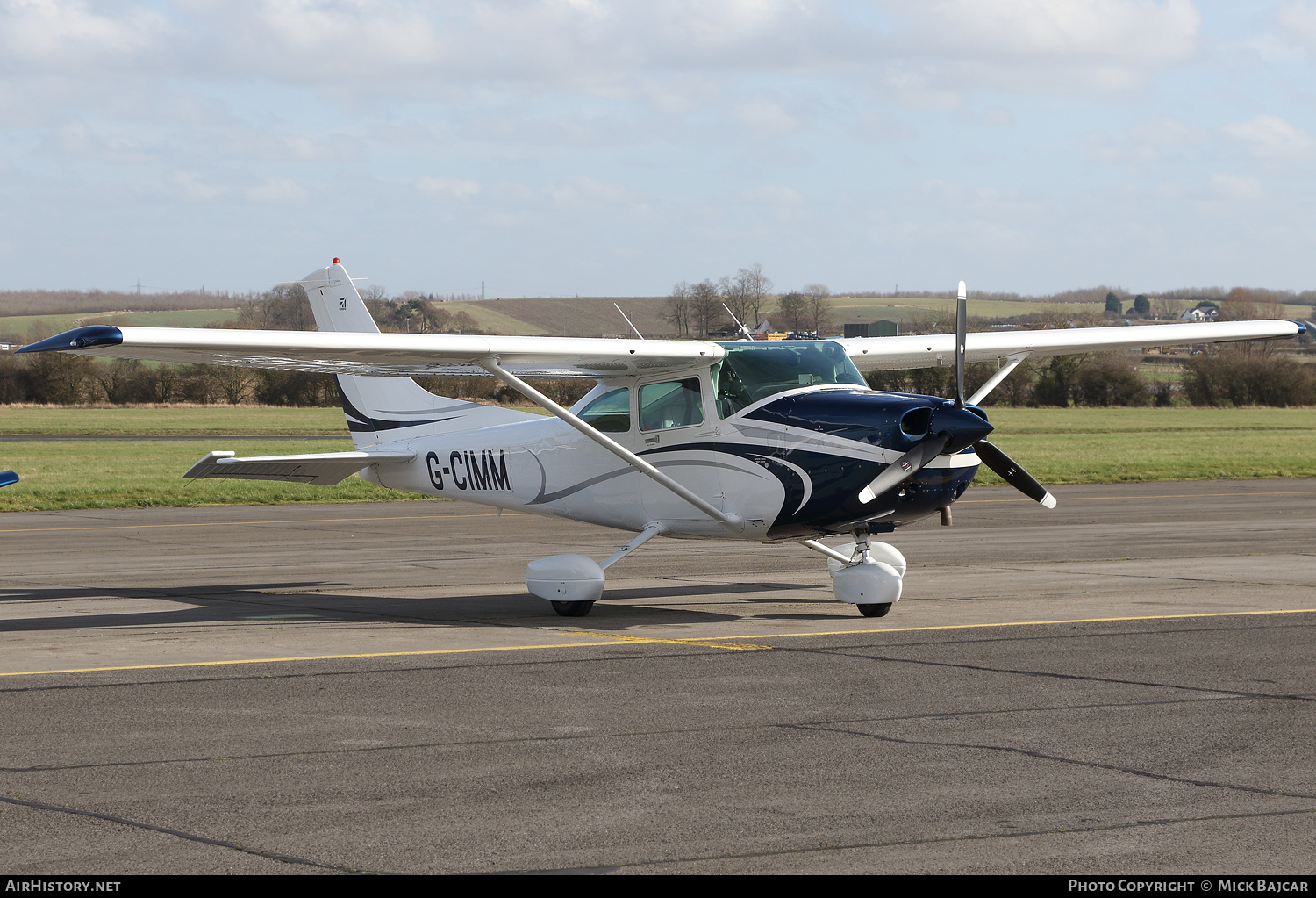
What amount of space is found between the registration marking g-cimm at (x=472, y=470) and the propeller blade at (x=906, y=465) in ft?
14.7

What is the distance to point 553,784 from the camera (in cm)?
653

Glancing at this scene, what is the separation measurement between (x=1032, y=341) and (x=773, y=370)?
436cm

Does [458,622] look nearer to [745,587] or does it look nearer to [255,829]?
[745,587]

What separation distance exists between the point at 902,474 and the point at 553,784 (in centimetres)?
567

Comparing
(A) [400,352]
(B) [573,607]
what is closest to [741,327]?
(B) [573,607]

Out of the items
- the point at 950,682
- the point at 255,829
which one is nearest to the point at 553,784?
the point at 255,829

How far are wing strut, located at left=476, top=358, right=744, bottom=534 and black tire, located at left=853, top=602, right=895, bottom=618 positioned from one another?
1.38 meters

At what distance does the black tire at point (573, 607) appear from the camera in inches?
498

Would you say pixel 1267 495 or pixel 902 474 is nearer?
pixel 902 474

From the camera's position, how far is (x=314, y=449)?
4194 cm

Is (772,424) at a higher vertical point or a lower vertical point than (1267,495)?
higher

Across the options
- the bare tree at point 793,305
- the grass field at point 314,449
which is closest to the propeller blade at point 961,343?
the grass field at point 314,449

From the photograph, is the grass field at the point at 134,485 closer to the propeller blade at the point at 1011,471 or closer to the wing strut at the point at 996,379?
the wing strut at the point at 996,379

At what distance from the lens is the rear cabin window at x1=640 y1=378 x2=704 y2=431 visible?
12766 millimetres
